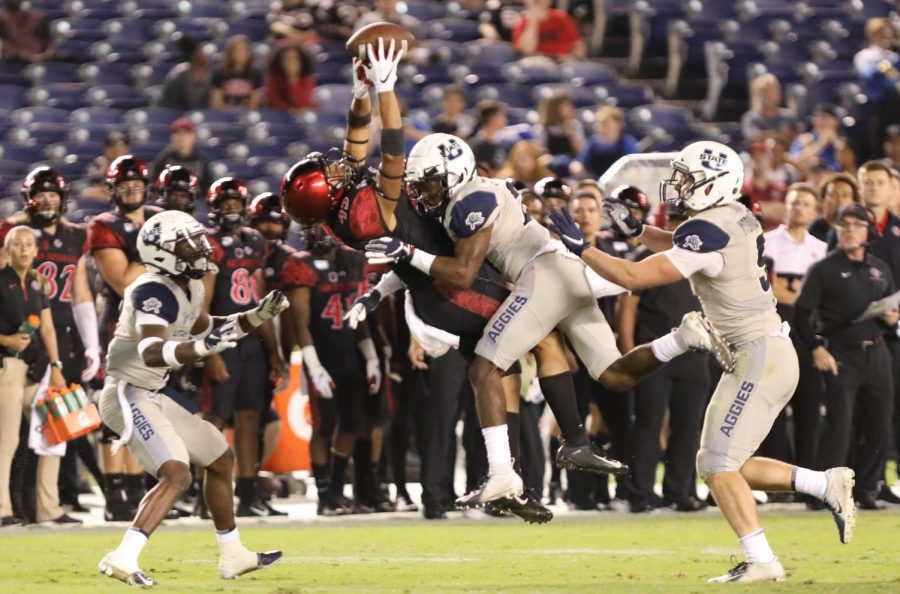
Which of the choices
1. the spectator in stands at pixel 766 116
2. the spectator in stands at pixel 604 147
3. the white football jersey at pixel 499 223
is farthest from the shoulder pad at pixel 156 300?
the spectator in stands at pixel 766 116

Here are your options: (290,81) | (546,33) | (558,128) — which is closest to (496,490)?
(558,128)

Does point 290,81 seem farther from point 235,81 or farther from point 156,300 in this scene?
point 156,300

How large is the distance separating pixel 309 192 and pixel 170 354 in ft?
3.25

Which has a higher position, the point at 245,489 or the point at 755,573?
the point at 245,489

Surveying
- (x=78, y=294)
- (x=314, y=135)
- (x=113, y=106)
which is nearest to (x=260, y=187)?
(x=314, y=135)

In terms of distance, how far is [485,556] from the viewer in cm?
937

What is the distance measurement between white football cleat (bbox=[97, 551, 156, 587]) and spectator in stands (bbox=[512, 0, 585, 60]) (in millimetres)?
10296

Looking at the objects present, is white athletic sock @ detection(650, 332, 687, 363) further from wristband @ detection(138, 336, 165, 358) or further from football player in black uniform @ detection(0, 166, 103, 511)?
football player in black uniform @ detection(0, 166, 103, 511)

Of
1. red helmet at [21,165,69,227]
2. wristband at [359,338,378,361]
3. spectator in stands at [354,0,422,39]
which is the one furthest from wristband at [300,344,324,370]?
spectator in stands at [354,0,422,39]

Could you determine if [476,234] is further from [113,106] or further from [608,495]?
[113,106]

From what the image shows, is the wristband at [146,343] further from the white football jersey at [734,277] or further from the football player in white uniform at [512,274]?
the white football jersey at [734,277]

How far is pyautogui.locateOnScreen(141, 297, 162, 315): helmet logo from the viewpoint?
830cm

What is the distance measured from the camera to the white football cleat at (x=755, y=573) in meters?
7.89

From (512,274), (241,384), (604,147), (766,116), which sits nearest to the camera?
(512,274)
